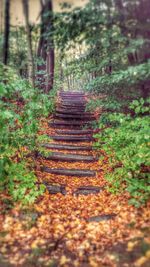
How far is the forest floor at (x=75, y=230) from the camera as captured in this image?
395 centimetres

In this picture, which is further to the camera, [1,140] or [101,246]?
[1,140]

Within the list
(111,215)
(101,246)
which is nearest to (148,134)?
(111,215)

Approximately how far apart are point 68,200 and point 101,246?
1.95m

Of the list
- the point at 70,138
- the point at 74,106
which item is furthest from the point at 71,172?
the point at 74,106

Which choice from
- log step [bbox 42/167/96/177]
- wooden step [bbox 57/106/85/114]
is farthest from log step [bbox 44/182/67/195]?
wooden step [bbox 57/106/85/114]

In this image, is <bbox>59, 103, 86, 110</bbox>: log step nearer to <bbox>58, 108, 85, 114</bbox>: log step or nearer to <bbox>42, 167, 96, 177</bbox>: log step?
<bbox>58, 108, 85, 114</bbox>: log step

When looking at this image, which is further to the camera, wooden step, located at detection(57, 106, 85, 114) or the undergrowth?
wooden step, located at detection(57, 106, 85, 114)

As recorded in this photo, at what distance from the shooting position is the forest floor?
12.9 feet

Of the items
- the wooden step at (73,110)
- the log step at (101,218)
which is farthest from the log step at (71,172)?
the wooden step at (73,110)

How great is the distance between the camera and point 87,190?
654cm

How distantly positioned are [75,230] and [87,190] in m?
1.83

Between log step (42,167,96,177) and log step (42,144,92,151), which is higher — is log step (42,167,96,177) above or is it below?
below

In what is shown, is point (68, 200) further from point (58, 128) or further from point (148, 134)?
point (58, 128)

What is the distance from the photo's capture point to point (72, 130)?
459 inches
